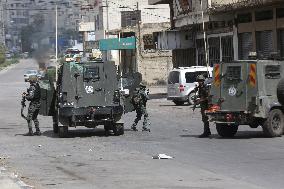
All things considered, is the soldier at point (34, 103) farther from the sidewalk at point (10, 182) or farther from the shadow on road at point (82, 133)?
the sidewalk at point (10, 182)

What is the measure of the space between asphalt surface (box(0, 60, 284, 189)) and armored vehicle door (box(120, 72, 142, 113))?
2.69 ft

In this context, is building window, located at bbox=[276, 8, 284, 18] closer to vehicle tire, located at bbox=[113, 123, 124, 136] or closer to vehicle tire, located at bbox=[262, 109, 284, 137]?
vehicle tire, located at bbox=[113, 123, 124, 136]

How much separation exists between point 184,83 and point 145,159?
23.0m

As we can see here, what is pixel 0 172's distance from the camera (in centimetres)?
1348

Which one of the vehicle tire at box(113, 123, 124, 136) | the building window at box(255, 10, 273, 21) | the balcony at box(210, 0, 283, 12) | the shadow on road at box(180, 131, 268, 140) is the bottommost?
the shadow on road at box(180, 131, 268, 140)

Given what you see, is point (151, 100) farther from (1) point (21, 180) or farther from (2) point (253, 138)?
(1) point (21, 180)

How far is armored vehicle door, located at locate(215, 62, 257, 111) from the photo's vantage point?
20.2m

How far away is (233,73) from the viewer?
20.7 m

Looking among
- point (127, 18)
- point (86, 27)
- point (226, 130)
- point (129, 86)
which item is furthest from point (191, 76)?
point (86, 27)

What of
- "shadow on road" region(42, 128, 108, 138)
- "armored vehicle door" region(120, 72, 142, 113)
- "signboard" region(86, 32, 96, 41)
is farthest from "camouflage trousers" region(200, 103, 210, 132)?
"signboard" region(86, 32, 96, 41)

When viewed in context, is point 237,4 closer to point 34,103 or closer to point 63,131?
point 34,103

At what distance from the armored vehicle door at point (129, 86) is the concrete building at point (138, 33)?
40.4m

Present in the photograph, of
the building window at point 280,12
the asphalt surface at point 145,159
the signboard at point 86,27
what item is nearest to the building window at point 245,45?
the building window at point 280,12

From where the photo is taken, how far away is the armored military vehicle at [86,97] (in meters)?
22.4
